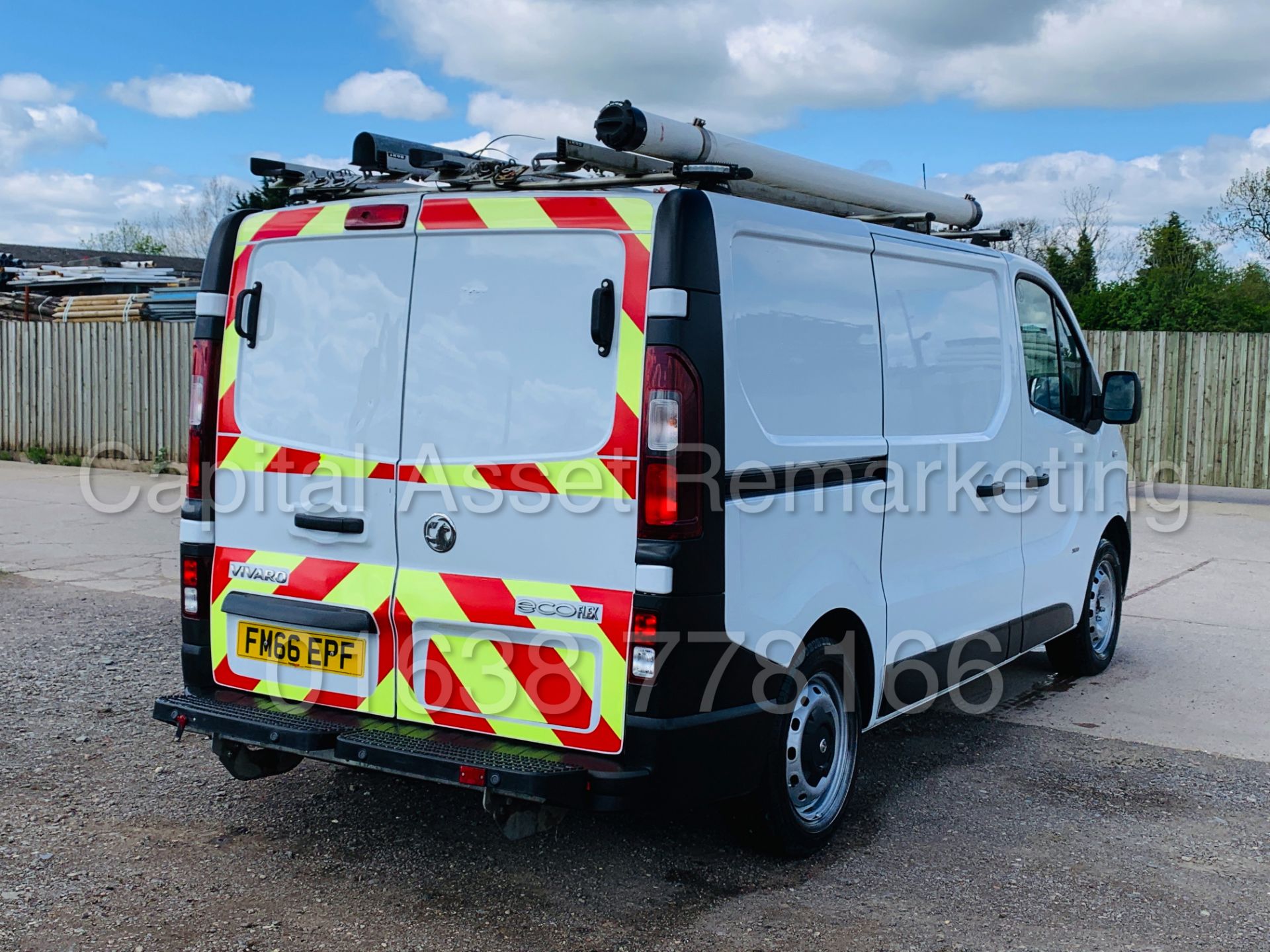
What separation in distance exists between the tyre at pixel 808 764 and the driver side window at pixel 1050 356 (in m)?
2.09

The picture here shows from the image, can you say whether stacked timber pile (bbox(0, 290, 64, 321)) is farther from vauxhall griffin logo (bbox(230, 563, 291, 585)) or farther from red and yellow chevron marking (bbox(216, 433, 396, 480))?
vauxhall griffin logo (bbox(230, 563, 291, 585))

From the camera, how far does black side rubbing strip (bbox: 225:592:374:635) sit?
4.20 meters

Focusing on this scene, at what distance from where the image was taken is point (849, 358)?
14.8 feet

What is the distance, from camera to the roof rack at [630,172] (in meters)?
3.98

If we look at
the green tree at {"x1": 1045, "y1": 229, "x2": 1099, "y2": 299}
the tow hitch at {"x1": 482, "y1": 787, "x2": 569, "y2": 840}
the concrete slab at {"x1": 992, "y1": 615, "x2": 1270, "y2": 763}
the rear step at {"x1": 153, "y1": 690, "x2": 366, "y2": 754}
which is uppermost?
the green tree at {"x1": 1045, "y1": 229, "x2": 1099, "y2": 299}

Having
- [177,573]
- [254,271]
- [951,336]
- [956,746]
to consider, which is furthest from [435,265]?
[177,573]

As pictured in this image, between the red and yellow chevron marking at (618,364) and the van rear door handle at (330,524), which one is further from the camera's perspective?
the van rear door handle at (330,524)

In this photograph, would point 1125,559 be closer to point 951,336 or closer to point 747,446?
point 951,336

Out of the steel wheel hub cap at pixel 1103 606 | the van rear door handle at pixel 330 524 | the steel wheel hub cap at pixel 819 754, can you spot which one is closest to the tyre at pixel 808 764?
the steel wheel hub cap at pixel 819 754

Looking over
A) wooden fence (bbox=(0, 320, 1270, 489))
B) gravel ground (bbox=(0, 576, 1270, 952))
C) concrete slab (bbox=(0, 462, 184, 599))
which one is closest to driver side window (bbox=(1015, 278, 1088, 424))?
gravel ground (bbox=(0, 576, 1270, 952))

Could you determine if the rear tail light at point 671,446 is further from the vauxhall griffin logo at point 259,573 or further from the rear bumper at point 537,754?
the vauxhall griffin logo at point 259,573

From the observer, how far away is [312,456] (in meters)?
4.35

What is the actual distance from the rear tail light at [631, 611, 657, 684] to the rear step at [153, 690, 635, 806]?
28cm

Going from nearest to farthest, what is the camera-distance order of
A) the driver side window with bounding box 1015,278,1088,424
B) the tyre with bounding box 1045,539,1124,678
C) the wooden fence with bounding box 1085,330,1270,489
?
1. the driver side window with bounding box 1015,278,1088,424
2. the tyre with bounding box 1045,539,1124,678
3. the wooden fence with bounding box 1085,330,1270,489
